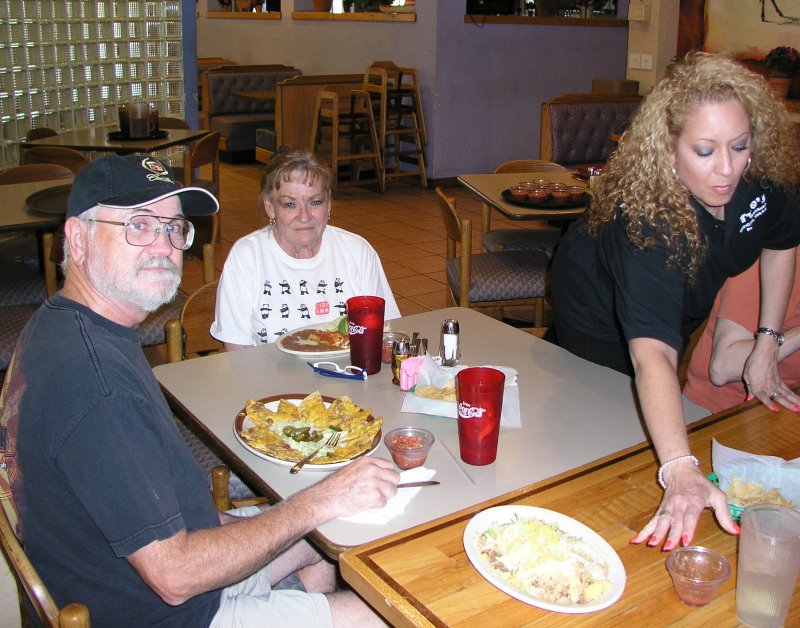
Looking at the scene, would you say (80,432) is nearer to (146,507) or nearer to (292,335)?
(146,507)

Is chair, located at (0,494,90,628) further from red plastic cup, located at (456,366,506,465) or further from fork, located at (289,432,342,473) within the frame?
red plastic cup, located at (456,366,506,465)

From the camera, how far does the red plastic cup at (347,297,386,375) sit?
1934 mm

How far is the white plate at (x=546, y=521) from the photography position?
1143mm

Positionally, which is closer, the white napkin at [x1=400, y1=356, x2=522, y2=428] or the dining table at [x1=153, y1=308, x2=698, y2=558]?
the dining table at [x1=153, y1=308, x2=698, y2=558]

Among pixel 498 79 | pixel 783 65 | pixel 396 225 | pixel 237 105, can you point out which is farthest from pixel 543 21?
pixel 237 105

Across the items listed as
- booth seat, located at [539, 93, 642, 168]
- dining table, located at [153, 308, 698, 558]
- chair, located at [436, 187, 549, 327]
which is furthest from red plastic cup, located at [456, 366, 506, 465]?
booth seat, located at [539, 93, 642, 168]

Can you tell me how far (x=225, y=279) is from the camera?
2336 millimetres

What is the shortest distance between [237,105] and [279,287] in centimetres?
770

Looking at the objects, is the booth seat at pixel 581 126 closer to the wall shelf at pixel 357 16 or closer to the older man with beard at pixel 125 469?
the wall shelf at pixel 357 16

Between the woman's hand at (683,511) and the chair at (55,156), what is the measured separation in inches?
154

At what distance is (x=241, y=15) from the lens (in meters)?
10.5

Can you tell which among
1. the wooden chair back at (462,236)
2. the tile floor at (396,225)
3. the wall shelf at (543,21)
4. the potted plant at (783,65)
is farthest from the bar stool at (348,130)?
the wooden chair back at (462,236)

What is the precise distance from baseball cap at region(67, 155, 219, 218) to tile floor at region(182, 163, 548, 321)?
124 inches

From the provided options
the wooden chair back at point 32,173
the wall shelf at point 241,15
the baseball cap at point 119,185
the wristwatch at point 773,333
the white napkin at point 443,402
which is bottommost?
the white napkin at point 443,402
